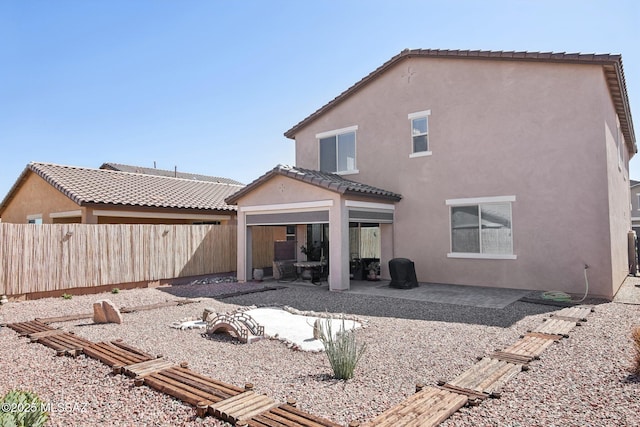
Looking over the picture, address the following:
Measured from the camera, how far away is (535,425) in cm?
382

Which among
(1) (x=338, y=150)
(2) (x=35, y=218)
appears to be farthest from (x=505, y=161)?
(2) (x=35, y=218)

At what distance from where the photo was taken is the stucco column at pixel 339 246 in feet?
40.6

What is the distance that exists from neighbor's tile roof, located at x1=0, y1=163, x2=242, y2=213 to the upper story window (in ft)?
18.6

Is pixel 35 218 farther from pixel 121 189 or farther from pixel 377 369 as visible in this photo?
pixel 377 369

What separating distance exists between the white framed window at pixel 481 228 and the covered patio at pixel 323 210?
7.39 feet

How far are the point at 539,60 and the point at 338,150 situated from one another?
25.4ft

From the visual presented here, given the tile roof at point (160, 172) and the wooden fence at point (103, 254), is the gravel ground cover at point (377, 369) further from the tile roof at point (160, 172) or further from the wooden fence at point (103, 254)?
the tile roof at point (160, 172)

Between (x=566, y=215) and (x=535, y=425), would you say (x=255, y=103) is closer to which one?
(x=566, y=215)

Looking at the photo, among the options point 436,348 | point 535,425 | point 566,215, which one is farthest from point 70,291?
point 566,215

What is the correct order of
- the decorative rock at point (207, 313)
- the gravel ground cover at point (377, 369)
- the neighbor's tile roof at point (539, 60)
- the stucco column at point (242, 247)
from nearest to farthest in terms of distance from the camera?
the gravel ground cover at point (377, 369)
the decorative rock at point (207, 313)
the neighbor's tile roof at point (539, 60)
the stucco column at point (242, 247)

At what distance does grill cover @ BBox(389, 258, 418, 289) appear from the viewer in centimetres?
1284

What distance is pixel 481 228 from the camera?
13133 mm

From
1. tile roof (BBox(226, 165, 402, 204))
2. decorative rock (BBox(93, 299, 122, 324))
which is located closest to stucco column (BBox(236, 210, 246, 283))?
tile roof (BBox(226, 165, 402, 204))

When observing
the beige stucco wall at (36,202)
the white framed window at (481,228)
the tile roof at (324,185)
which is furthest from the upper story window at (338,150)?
the beige stucco wall at (36,202)
